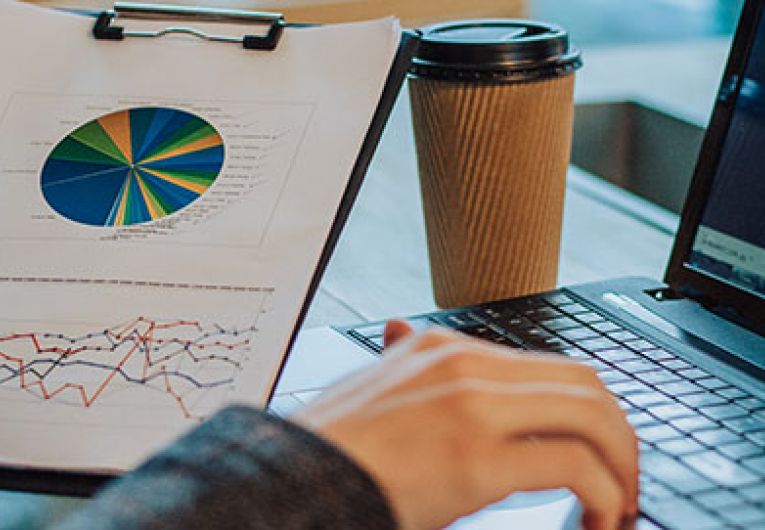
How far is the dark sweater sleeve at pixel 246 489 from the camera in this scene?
0.46 m

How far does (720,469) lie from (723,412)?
0.24 ft

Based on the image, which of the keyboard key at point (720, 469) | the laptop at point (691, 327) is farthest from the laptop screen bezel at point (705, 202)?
the keyboard key at point (720, 469)

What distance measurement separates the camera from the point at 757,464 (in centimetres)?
64

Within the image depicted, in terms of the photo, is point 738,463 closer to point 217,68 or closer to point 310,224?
point 310,224

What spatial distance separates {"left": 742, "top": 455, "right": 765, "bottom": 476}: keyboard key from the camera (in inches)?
25.1

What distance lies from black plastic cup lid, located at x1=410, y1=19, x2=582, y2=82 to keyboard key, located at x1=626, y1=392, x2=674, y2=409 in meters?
0.27

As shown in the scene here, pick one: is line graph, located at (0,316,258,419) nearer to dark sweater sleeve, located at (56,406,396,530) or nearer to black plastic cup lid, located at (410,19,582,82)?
dark sweater sleeve, located at (56,406,396,530)

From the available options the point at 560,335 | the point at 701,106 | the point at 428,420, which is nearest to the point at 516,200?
the point at 560,335

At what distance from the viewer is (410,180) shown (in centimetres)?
139

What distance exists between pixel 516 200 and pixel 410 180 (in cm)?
48

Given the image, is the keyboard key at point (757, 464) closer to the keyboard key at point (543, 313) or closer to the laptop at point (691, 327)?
the laptop at point (691, 327)

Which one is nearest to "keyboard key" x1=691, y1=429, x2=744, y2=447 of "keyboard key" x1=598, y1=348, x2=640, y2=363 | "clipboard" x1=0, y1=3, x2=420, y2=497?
"keyboard key" x1=598, y1=348, x2=640, y2=363

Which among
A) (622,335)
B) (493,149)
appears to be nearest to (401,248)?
(493,149)

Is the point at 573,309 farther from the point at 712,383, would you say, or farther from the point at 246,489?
the point at 246,489
